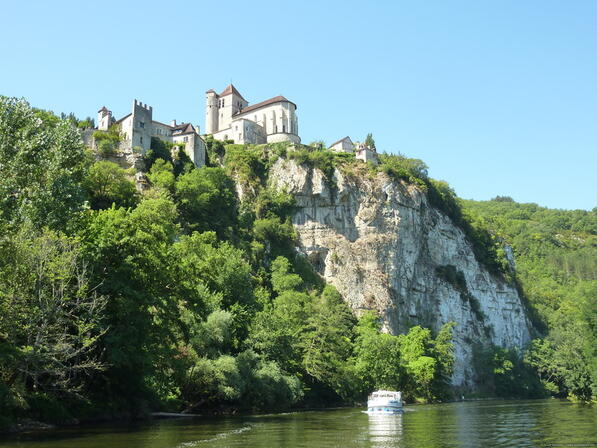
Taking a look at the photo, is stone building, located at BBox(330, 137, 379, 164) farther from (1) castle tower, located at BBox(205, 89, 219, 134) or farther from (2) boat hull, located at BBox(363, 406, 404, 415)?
(2) boat hull, located at BBox(363, 406, 404, 415)

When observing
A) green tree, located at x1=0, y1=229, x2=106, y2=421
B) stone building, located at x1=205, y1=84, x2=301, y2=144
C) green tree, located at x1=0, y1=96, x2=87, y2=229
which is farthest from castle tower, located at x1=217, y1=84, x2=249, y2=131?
green tree, located at x1=0, y1=229, x2=106, y2=421

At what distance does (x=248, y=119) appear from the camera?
96.4 meters

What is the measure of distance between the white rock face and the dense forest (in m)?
2.26

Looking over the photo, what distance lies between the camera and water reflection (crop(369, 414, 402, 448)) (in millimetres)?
23497

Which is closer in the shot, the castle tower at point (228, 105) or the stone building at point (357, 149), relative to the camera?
the stone building at point (357, 149)

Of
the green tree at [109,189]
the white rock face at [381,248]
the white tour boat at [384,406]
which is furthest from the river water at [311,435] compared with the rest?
the white rock face at [381,248]

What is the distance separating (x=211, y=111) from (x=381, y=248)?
40379 mm

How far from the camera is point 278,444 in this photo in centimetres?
2186

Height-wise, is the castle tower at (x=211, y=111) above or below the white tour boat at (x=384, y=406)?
above

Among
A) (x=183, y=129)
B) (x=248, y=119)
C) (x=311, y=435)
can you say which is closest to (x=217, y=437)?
(x=311, y=435)

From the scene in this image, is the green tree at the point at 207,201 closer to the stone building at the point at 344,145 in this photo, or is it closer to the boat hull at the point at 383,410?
the stone building at the point at 344,145

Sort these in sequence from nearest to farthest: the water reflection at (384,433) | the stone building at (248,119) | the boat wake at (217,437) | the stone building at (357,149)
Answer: the boat wake at (217,437) → the water reflection at (384,433) → the stone building at (357,149) → the stone building at (248,119)

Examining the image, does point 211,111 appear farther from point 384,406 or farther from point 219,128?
point 384,406

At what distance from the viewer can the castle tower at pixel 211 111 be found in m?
103
